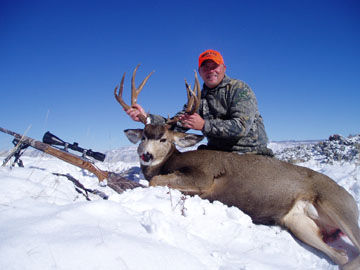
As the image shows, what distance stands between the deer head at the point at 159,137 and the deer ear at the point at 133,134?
0.19m

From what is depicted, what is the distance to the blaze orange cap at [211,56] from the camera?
6012 millimetres

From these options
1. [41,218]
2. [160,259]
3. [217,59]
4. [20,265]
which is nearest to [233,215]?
[160,259]

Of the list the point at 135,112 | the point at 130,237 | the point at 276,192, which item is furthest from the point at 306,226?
the point at 135,112

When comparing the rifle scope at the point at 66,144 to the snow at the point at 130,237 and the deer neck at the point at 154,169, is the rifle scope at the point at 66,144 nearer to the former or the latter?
the deer neck at the point at 154,169

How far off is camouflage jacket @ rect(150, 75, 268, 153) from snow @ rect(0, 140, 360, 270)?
2.06 metres

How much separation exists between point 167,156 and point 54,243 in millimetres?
3905

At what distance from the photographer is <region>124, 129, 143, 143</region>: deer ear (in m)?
5.80

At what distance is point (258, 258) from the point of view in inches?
86.4

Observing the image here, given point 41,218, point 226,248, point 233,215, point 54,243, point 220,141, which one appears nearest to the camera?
point 54,243

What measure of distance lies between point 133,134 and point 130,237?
14.5ft

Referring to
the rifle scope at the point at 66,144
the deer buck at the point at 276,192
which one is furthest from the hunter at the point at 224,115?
the rifle scope at the point at 66,144

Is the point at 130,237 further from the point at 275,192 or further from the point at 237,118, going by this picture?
the point at 237,118

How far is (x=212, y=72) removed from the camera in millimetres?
6086

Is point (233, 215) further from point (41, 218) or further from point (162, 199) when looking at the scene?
point (41, 218)
